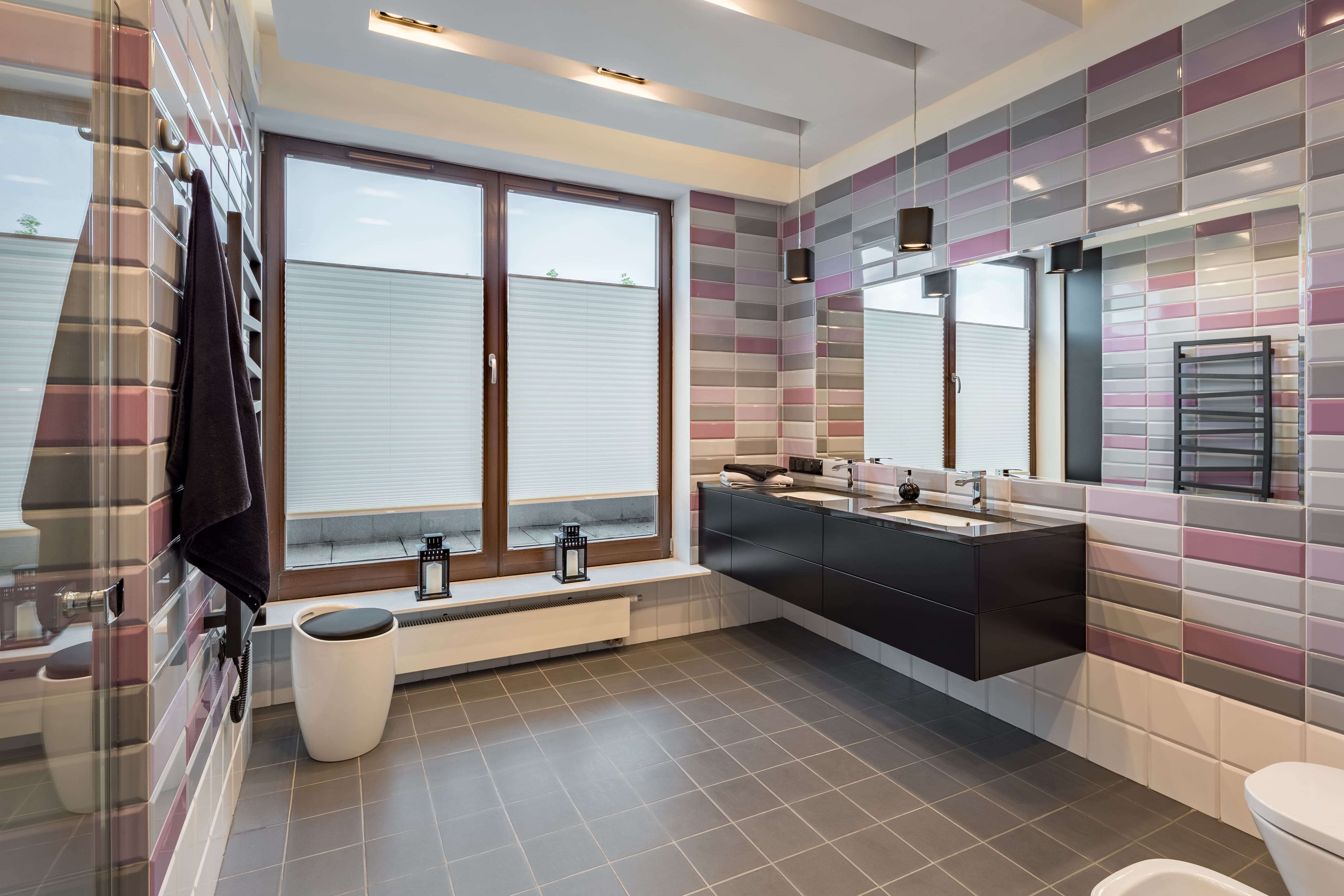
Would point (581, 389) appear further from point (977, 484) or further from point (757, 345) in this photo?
point (977, 484)

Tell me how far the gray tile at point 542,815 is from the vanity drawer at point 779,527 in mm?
1499

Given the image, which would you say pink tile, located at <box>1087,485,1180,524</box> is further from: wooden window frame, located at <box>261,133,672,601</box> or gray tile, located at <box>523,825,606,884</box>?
wooden window frame, located at <box>261,133,672,601</box>

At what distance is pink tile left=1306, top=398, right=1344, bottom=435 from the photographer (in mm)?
1858

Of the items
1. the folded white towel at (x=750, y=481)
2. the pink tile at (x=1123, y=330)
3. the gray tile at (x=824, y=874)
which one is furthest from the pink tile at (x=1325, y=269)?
the folded white towel at (x=750, y=481)

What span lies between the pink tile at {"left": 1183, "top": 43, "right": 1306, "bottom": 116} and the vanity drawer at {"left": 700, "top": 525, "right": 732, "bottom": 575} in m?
2.67

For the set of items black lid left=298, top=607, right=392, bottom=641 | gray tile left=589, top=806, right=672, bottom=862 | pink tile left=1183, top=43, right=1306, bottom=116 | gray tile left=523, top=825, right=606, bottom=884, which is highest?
pink tile left=1183, top=43, right=1306, bottom=116

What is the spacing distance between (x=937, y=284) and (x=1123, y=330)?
96cm

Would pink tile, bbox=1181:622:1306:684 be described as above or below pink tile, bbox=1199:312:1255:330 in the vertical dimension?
below

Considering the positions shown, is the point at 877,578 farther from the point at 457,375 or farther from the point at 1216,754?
the point at 457,375

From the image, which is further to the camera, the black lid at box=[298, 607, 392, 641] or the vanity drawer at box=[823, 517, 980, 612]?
the black lid at box=[298, 607, 392, 641]

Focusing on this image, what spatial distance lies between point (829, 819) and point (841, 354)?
2479 millimetres

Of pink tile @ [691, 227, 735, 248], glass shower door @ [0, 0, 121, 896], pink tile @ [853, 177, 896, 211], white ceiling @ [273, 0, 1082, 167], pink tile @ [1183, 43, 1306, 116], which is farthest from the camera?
pink tile @ [691, 227, 735, 248]

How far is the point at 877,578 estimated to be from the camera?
105 inches

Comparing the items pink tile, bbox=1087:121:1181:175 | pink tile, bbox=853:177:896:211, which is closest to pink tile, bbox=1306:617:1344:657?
pink tile, bbox=1087:121:1181:175
